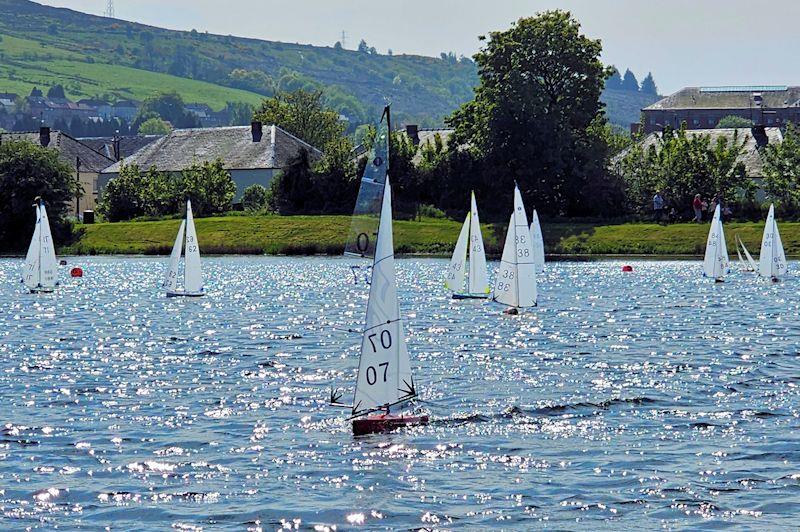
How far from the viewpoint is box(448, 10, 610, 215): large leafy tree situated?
351 feet

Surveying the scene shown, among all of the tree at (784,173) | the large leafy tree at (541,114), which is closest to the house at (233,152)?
the large leafy tree at (541,114)

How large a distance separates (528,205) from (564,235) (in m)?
6.34

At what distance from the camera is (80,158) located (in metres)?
167

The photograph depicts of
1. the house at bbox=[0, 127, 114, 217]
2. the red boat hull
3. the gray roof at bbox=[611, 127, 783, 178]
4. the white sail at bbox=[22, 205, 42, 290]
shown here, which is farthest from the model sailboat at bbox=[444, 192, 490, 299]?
the house at bbox=[0, 127, 114, 217]

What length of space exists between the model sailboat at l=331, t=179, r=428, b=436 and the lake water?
55cm

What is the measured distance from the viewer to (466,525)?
20141 millimetres

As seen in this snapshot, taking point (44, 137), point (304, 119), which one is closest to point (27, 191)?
point (44, 137)

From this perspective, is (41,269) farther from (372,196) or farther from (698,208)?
(698,208)

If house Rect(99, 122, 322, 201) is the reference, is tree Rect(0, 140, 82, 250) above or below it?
below

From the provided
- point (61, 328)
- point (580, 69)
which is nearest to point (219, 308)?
point (61, 328)

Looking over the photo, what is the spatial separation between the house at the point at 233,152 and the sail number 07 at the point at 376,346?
381ft

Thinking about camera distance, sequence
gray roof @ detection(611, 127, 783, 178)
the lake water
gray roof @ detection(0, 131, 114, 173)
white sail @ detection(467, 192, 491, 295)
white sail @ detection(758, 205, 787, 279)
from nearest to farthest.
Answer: the lake water
white sail @ detection(467, 192, 491, 295)
white sail @ detection(758, 205, 787, 279)
gray roof @ detection(611, 127, 783, 178)
gray roof @ detection(0, 131, 114, 173)

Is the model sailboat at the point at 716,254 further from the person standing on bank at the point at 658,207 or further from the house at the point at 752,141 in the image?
the house at the point at 752,141

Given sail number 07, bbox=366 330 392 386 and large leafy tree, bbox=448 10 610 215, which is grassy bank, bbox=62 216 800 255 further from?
sail number 07, bbox=366 330 392 386
